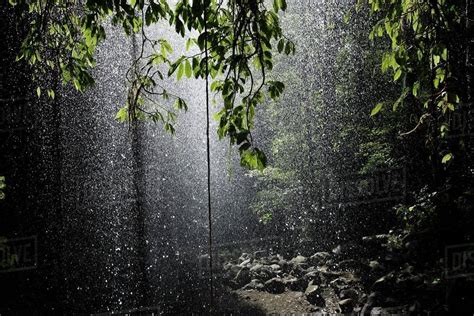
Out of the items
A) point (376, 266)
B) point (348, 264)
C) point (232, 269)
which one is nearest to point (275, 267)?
point (232, 269)

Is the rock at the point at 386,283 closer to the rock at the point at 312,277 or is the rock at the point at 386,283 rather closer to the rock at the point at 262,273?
the rock at the point at 312,277

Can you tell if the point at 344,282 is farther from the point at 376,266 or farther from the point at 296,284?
the point at 296,284

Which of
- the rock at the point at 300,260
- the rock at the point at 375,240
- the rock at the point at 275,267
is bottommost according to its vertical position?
the rock at the point at 275,267

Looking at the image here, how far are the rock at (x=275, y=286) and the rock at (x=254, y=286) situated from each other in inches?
6.5

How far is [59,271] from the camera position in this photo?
9.79m

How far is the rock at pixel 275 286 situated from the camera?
942cm

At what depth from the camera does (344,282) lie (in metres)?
8.52

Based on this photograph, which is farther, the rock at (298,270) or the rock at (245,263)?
the rock at (245,263)

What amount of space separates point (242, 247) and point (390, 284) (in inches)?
358

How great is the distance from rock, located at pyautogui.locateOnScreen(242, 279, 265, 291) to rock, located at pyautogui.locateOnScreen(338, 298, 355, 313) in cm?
286

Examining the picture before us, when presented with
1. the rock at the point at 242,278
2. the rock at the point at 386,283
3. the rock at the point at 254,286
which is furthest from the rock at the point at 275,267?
the rock at the point at 386,283

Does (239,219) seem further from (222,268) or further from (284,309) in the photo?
(284,309)

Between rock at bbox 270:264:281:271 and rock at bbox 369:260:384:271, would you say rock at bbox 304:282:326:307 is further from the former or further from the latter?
rock at bbox 270:264:281:271

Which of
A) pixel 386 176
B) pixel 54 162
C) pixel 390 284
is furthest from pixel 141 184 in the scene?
pixel 390 284
